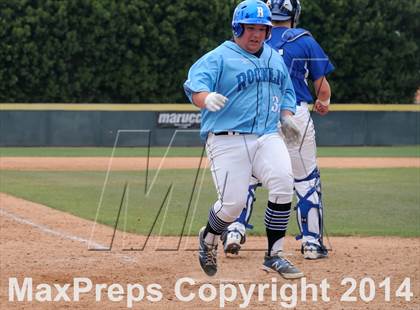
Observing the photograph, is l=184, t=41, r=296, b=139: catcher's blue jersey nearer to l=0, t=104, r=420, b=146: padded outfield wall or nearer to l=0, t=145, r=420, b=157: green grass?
l=0, t=145, r=420, b=157: green grass

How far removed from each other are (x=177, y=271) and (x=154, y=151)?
60.2 feet

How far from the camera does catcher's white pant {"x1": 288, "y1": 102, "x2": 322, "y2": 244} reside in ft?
30.1

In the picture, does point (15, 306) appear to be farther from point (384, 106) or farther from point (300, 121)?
point (384, 106)

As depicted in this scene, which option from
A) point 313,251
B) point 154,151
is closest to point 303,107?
point 313,251

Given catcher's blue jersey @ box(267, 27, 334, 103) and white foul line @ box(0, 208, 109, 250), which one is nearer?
catcher's blue jersey @ box(267, 27, 334, 103)

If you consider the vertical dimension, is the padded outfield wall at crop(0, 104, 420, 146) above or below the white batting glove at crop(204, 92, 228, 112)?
below

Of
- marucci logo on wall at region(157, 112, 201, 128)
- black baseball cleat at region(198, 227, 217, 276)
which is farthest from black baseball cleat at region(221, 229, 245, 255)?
marucci logo on wall at region(157, 112, 201, 128)

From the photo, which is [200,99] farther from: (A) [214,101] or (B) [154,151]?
(B) [154,151]

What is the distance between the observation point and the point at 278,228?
7777 mm

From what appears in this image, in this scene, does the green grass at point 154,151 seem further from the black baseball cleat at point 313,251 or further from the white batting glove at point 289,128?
the white batting glove at point 289,128

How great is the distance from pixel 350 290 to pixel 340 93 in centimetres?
2568

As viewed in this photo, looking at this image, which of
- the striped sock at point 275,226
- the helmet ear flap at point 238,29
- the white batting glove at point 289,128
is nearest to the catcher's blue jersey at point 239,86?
the helmet ear flap at point 238,29

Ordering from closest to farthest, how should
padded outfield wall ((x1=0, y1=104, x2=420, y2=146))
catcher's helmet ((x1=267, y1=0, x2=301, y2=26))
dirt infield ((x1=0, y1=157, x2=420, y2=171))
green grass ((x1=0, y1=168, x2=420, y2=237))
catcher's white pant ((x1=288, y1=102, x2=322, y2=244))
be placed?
catcher's helmet ((x1=267, y1=0, x2=301, y2=26)) → catcher's white pant ((x1=288, y1=102, x2=322, y2=244)) → green grass ((x1=0, y1=168, x2=420, y2=237)) → dirt infield ((x1=0, y1=157, x2=420, y2=171)) → padded outfield wall ((x1=0, y1=104, x2=420, y2=146))

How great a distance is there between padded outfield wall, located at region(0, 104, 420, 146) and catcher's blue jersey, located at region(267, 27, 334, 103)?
18.8 meters
